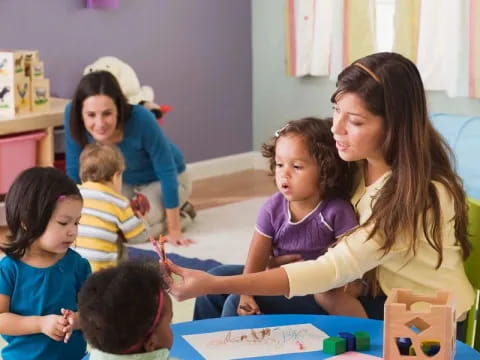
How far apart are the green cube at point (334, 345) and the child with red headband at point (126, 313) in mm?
430

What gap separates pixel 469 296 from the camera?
2107 mm

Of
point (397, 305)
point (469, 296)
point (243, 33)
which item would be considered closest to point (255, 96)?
Result: point (243, 33)

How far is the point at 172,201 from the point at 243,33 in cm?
169

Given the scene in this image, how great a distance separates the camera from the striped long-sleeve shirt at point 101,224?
9.93ft

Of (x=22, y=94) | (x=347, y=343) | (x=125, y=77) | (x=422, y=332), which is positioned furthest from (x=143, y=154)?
(x=422, y=332)

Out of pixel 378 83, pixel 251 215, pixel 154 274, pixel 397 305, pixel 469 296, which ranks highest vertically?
pixel 378 83

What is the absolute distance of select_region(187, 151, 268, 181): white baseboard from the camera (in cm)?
537

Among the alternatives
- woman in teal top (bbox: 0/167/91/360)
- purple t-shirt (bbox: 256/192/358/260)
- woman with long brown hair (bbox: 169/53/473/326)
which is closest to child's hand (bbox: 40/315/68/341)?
woman in teal top (bbox: 0/167/91/360)

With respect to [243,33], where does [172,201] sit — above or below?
below

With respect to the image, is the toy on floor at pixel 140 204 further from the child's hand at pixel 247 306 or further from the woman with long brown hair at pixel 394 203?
the woman with long brown hair at pixel 394 203

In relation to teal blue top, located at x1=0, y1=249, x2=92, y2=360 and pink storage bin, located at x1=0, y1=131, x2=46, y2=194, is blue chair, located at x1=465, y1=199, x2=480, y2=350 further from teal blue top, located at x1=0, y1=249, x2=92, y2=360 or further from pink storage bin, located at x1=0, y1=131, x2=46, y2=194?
pink storage bin, located at x1=0, y1=131, x2=46, y2=194

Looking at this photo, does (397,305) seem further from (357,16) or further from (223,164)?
(223,164)

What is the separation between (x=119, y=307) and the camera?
4.44 feet

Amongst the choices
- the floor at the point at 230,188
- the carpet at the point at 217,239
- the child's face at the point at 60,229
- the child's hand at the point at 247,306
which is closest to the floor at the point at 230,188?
the floor at the point at 230,188
